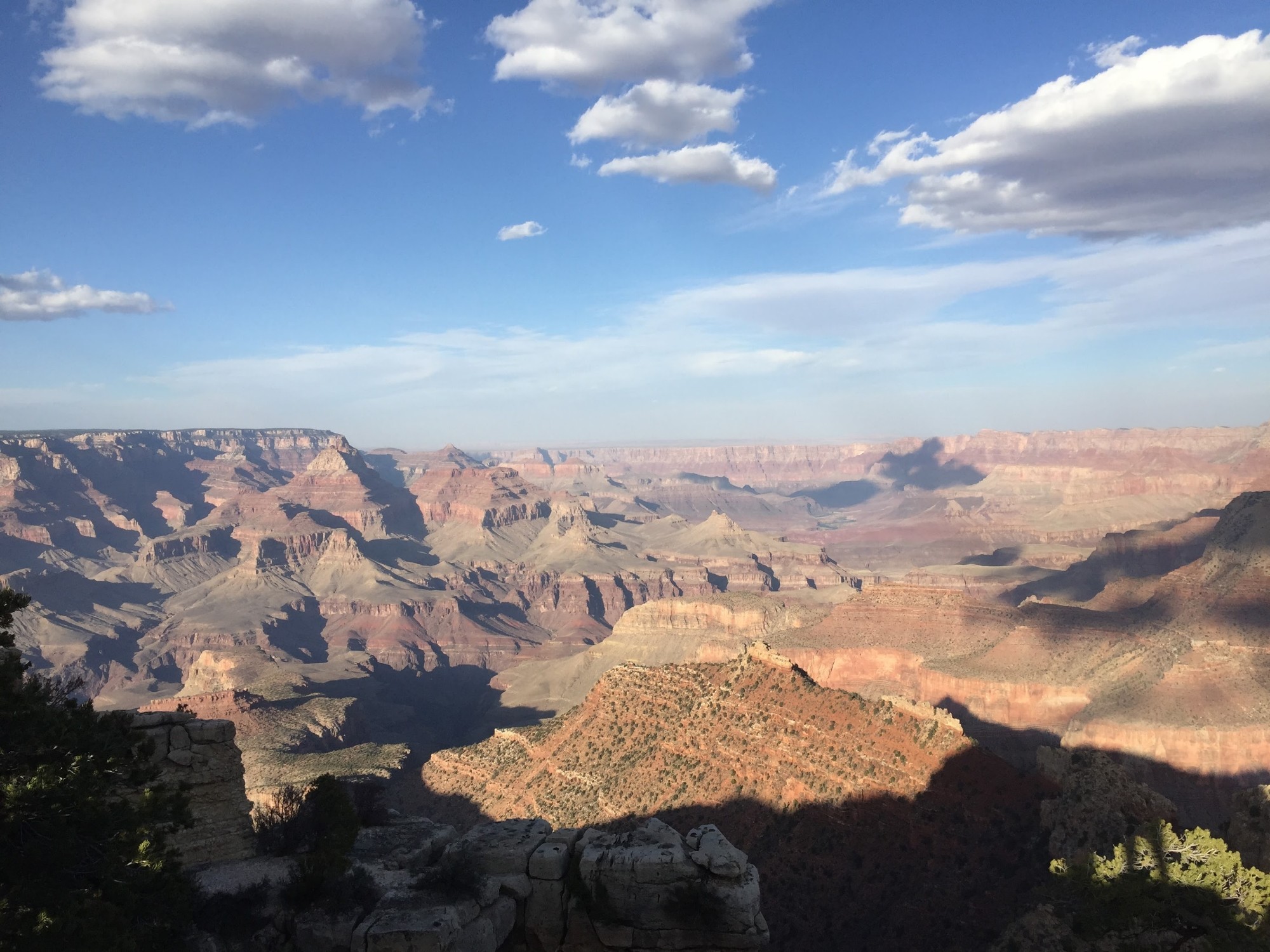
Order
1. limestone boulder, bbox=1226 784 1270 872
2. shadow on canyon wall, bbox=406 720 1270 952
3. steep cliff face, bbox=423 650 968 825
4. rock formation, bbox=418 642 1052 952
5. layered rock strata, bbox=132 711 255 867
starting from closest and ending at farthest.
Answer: layered rock strata, bbox=132 711 255 867 < limestone boulder, bbox=1226 784 1270 872 < shadow on canyon wall, bbox=406 720 1270 952 < rock formation, bbox=418 642 1052 952 < steep cliff face, bbox=423 650 968 825

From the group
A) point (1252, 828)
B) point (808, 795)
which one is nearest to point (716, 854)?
point (808, 795)

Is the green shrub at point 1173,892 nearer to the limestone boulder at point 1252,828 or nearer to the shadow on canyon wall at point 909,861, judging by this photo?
the shadow on canyon wall at point 909,861

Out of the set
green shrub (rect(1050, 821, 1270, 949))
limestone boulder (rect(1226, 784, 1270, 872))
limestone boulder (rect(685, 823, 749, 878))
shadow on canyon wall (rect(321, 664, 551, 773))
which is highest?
limestone boulder (rect(685, 823, 749, 878))

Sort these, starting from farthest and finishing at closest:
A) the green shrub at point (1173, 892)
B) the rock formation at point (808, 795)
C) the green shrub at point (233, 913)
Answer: the rock formation at point (808, 795) < the green shrub at point (1173, 892) < the green shrub at point (233, 913)

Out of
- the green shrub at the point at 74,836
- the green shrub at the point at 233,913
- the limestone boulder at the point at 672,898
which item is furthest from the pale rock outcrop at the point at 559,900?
the green shrub at the point at 74,836

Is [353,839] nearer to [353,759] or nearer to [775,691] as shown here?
[775,691]

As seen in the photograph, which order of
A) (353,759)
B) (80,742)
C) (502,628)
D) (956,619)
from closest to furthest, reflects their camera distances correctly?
1. (80,742)
2. (353,759)
3. (956,619)
4. (502,628)

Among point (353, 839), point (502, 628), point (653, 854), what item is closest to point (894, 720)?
point (653, 854)

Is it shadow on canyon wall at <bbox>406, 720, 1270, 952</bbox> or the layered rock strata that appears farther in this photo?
shadow on canyon wall at <bbox>406, 720, 1270, 952</bbox>

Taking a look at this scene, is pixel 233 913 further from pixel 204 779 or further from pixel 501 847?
pixel 501 847

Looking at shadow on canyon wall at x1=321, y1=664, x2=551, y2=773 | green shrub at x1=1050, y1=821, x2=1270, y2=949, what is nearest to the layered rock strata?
green shrub at x1=1050, y1=821, x2=1270, y2=949

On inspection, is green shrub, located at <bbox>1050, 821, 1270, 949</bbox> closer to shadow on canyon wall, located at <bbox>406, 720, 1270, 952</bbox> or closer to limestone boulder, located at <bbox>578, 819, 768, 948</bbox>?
shadow on canyon wall, located at <bbox>406, 720, 1270, 952</bbox>
